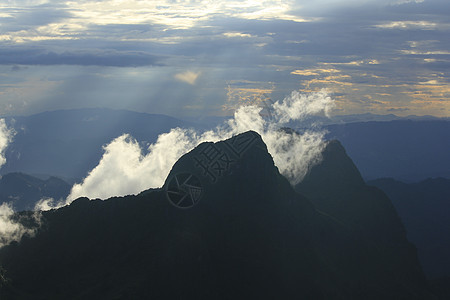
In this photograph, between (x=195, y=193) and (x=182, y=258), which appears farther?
(x=195, y=193)

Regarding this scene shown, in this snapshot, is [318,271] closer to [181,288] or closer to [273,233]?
[273,233]

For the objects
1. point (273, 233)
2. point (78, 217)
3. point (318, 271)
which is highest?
point (78, 217)

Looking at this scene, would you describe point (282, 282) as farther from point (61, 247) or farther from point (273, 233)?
point (61, 247)

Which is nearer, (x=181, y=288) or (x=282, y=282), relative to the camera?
(x=181, y=288)

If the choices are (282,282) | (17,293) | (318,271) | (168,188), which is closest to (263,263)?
(282,282)

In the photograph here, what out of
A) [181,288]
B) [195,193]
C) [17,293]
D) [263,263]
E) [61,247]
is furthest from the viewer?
[195,193]

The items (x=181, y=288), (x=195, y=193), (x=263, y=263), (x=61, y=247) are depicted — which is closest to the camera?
(x=181, y=288)

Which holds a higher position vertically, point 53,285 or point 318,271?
point 53,285

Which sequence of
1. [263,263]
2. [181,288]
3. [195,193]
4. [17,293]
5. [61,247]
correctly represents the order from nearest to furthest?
1. [17,293]
2. [181,288]
3. [61,247]
4. [263,263]
5. [195,193]

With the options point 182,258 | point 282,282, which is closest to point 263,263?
point 282,282
